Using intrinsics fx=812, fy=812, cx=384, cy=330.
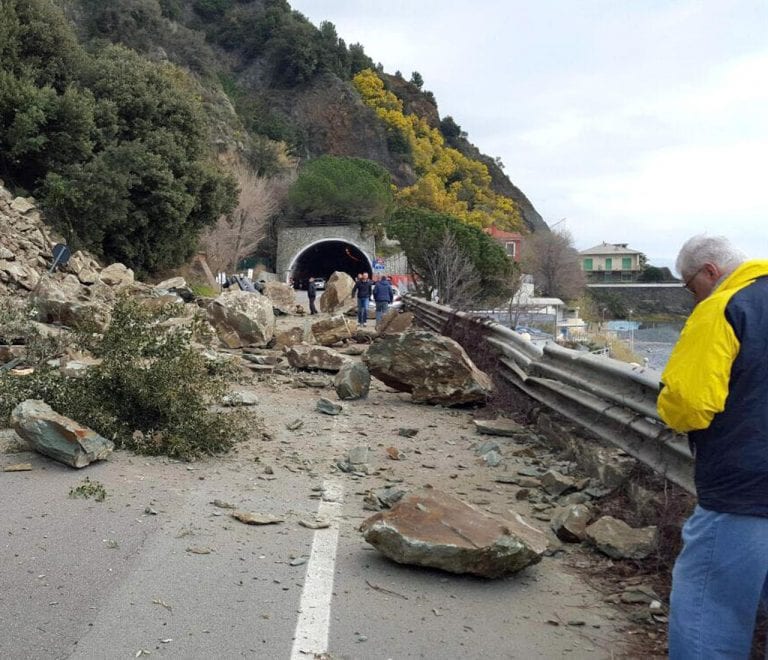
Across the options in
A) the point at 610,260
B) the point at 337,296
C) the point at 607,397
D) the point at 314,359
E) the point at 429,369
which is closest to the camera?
the point at 607,397

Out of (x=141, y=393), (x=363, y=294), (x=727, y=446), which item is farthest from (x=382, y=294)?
(x=727, y=446)

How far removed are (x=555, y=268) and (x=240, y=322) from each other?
73.0 meters

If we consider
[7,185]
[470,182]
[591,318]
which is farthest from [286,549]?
[470,182]

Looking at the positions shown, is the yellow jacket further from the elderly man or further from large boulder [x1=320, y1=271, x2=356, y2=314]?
large boulder [x1=320, y1=271, x2=356, y2=314]

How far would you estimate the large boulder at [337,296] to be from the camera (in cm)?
3030

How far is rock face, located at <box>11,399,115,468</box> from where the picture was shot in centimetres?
576

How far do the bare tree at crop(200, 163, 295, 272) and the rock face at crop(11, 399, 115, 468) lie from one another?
130ft

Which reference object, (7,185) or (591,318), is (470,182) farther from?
(7,185)

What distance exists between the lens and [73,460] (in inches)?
225

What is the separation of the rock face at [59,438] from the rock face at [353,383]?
13.4 feet

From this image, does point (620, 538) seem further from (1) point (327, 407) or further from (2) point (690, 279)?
(1) point (327, 407)

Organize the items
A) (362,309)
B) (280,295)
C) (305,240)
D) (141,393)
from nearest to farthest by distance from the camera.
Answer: (141,393)
(362,309)
(280,295)
(305,240)

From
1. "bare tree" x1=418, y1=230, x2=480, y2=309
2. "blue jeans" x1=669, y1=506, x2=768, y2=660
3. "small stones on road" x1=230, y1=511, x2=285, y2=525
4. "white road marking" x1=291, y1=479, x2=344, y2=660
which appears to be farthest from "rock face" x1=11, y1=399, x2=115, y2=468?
"bare tree" x1=418, y1=230, x2=480, y2=309

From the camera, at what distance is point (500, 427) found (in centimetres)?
795
